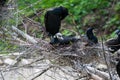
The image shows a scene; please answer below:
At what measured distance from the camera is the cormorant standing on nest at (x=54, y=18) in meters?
4.24

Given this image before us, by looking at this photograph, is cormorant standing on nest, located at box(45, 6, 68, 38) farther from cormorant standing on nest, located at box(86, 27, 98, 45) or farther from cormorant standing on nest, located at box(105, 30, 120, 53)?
cormorant standing on nest, located at box(105, 30, 120, 53)

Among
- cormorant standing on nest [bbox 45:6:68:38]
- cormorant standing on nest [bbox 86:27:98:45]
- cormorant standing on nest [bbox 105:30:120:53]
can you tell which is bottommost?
cormorant standing on nest [bbox 105:30:120:53]

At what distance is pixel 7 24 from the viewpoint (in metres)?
4.71

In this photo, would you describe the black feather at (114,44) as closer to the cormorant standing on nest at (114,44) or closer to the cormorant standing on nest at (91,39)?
the cormorant standing on nest at (114,44)

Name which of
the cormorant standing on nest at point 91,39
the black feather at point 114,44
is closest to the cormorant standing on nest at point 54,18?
the cormorant standing on nest at point 91,39

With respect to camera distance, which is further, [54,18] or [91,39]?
[54,18]

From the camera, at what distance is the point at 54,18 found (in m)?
4.28

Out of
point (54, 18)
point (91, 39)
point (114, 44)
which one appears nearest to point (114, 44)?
point (114, 44)

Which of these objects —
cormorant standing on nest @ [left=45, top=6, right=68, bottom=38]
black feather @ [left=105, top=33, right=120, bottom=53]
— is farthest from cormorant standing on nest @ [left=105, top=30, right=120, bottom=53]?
cormorant standing on nest @ [left=45, top=6, right=68, bottom=38]

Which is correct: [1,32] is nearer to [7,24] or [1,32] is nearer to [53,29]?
[7,24]

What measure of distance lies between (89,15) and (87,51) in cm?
400

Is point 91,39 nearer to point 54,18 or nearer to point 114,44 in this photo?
point 114,44

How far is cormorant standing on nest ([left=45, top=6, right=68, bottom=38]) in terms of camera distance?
424 centimetres

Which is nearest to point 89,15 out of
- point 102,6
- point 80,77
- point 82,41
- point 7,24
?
point 102,6
